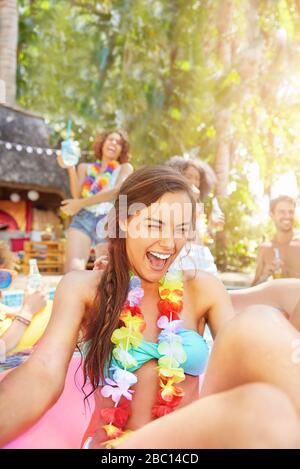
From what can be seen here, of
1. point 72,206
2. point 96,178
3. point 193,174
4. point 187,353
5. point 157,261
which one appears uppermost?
point 96,178

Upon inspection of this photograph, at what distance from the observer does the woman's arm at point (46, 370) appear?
4.19 ft

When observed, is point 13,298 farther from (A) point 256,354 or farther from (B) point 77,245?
(A) point 256,354

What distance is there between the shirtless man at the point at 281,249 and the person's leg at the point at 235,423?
3456mm

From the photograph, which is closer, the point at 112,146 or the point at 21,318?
the point at 21,318

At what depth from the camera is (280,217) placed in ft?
14.2

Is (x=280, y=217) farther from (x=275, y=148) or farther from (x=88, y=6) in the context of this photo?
(x=88, y=6)

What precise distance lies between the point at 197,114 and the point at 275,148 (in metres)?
1.86

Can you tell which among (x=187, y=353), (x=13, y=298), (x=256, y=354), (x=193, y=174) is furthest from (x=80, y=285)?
(x=13, y=298)

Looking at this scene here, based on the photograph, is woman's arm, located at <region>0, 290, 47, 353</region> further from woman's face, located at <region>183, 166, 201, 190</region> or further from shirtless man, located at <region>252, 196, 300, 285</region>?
shirtless man, located at <region>252, 196, 300, 285</region>

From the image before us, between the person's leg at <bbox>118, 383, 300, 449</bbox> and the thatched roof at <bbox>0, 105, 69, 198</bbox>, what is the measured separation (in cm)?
1032

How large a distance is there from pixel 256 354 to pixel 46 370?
577 millimetres

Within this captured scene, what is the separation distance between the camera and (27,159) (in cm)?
1145

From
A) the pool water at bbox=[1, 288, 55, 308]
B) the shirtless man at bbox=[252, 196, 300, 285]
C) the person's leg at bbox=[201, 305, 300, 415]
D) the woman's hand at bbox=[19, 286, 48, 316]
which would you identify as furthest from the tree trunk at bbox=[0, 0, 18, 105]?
the person's leg at bbox=[201, 305, 300, 415]
